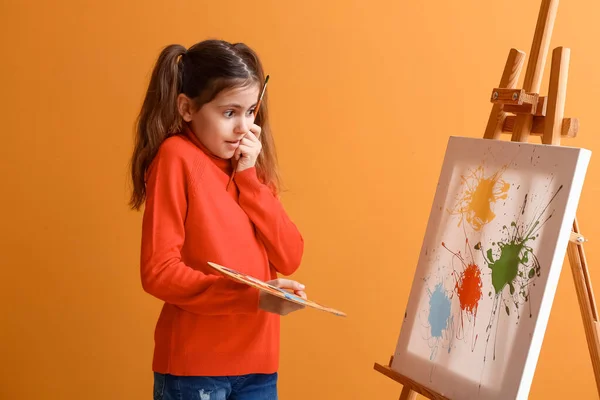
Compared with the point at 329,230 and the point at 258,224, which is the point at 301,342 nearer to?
the point at 329,230

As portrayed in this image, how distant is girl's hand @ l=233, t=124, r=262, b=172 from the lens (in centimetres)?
165

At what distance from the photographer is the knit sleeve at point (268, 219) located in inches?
64.9

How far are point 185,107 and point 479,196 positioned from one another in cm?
65

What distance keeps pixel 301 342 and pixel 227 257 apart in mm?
1092

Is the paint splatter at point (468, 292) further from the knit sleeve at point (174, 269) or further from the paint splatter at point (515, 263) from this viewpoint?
the knit sleeve at point (174, 269)

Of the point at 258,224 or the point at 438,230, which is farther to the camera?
the point at 438,230

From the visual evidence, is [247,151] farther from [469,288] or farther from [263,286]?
[469,288]

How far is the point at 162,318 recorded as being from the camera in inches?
64.4

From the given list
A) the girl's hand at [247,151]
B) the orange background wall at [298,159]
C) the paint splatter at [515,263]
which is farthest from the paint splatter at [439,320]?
the orange background wall at [298,159]

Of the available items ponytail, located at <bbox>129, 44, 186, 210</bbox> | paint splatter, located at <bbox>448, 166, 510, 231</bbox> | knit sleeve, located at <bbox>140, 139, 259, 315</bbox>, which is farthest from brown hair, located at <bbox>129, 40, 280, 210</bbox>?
paint splatter, located at <bbox>448, 166, 510, 231</bbox>

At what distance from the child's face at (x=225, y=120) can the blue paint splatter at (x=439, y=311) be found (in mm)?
548

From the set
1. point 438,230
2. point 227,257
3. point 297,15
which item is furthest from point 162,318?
point 297,15

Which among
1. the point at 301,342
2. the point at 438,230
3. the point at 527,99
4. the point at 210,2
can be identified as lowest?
the point at 301,342

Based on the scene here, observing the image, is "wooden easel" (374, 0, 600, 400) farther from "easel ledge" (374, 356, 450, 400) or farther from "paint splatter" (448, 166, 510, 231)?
"paint splatter" (448, 166, 510, 231)
